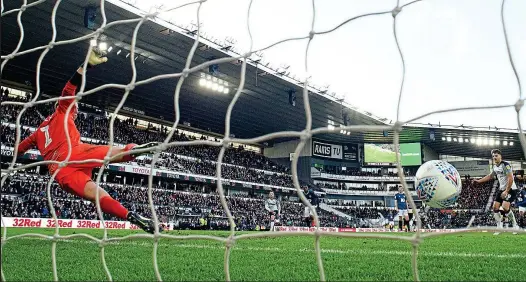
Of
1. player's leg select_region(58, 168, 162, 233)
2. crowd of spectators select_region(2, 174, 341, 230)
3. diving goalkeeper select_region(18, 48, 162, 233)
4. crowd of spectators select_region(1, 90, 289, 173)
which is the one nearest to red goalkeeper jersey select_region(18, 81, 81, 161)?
diving goalkeeper select_region(18, 48, 162, 233)

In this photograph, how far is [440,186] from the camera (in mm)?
6660

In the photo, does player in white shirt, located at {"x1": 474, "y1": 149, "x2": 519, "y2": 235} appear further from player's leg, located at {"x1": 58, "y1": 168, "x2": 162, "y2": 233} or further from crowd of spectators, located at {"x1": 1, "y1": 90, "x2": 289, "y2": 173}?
crowd of spectators, located at {"x1": 1, "y1": 90, "x2": 289, "y2": 173}

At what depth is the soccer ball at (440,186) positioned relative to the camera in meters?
6.62

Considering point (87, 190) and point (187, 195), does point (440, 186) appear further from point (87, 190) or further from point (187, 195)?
point (187, 195)

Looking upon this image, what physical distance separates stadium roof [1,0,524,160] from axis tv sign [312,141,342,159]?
928cm

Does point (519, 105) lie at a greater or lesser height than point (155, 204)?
greater

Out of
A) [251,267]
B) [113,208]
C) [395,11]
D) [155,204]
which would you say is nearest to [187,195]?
[155,204]

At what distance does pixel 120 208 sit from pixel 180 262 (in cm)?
93

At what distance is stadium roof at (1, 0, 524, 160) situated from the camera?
65.8 feet

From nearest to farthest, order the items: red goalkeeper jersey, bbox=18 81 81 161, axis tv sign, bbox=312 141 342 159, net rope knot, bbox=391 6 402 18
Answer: net rope knot, bbox=391 6 402 18
red goalkeeper jersey, bbox=18 81 81 161
axis tv sign, bbox=312 141 342 159

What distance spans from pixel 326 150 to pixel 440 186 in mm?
42593

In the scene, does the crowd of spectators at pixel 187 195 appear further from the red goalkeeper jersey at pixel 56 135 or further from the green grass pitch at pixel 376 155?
the red goalkeeper jersey at pixel 56 135

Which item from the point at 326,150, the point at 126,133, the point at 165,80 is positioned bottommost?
the point at 126,133

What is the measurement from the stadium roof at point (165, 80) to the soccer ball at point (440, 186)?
15.9 m
